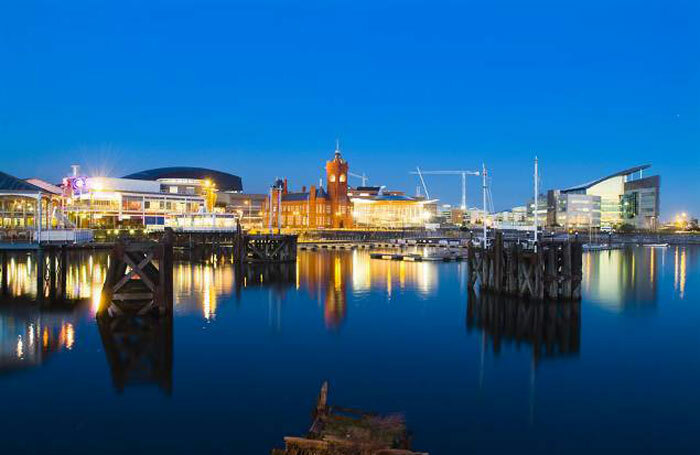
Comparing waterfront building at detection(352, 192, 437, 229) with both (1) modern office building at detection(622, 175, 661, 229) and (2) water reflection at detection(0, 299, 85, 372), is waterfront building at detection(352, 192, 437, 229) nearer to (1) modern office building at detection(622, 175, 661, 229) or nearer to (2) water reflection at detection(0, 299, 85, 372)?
(1) modern office building at detection(622, 175, 661, 229)

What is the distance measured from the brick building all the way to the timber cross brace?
387 ft

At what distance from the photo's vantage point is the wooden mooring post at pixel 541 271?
33406 millimetres

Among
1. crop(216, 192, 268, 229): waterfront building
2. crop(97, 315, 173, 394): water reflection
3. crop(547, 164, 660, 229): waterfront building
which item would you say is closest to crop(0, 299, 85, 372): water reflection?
crop(97, 315, 173, 394): water reflection

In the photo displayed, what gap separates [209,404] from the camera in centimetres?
1684

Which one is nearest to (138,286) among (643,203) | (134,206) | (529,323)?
(529,323)

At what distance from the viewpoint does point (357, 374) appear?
65.8 feet

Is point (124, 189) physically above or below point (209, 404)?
above

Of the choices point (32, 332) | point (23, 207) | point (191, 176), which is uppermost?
point (191, 176)

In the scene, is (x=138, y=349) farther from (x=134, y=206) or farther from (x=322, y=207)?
(x=322, y=207)

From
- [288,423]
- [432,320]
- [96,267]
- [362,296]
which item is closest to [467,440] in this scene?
[288,423]

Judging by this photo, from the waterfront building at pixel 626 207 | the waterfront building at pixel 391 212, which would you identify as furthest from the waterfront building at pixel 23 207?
the waterfront building at pixel 626 207

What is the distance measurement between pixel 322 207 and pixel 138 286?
119 metres

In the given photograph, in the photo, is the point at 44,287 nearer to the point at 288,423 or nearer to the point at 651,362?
the point at 288,423

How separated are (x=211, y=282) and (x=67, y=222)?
19396 mm
